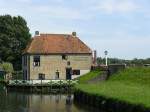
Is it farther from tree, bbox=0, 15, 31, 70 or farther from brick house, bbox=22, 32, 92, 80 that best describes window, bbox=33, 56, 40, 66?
tree, bbox=0, 15, 31, 70

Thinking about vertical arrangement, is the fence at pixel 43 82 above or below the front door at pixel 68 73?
below

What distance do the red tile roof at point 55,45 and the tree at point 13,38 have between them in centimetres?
2989

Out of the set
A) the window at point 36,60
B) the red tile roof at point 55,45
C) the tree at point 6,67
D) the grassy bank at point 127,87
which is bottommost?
the grassy bank at point 127,87

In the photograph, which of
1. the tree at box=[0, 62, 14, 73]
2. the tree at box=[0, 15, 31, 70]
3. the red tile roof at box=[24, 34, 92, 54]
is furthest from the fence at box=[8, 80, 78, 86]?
the tree at box=[0, 15, 31, 70]

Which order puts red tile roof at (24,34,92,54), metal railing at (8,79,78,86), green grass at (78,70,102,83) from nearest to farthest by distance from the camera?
metal railing at (8,79,78,86) → green grass at (78,70,102,83) → red tile roof at (24,34,92,54)

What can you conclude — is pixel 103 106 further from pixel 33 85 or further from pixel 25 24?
pixel 25 24

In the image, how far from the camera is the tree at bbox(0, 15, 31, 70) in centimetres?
11812

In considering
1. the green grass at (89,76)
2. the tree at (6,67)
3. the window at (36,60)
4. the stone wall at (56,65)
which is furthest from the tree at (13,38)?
the green grass at (89,76)

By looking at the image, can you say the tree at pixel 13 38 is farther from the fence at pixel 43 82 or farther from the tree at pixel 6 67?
the fence at pixel 43 82

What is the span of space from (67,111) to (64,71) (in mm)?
41077

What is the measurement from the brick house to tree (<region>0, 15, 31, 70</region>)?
30.1 metres

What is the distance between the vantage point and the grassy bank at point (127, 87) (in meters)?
40.8

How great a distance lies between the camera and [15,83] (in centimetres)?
Answer: 7794

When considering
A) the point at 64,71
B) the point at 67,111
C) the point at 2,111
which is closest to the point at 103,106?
the point at 67,111
